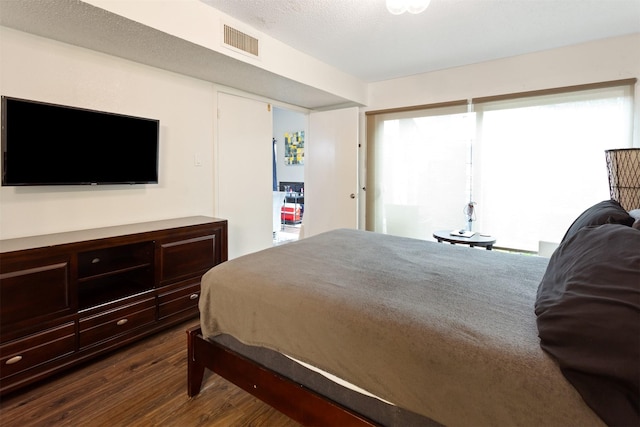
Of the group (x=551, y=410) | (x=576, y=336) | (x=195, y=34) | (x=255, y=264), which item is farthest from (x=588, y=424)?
(x=195, y=34)

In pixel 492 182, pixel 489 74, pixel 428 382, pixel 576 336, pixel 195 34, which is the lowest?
pixel 428 382

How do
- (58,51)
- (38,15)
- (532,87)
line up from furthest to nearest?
1. (532,87)
2. (58,51)
3. (38,15)

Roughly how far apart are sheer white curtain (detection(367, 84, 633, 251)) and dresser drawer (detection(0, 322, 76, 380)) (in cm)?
323

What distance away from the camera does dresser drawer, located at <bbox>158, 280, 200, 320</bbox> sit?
240 cm

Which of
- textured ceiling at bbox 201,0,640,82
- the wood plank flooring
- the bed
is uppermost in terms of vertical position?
textured ceiling at bbox 201,0,640,82

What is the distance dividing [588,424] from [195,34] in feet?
9.11

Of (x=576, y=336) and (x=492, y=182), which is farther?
(x=492, y=182)

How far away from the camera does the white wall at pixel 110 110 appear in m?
2.05

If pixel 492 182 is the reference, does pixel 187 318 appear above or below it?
below

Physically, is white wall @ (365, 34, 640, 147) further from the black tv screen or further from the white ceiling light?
the black tv screen

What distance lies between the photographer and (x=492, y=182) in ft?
11.1

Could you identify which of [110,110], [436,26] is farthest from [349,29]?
[110,110]

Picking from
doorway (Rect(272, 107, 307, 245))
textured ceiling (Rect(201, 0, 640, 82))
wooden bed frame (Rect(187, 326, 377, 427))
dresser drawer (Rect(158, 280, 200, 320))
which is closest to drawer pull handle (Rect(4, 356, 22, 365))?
dresser drawer (Rect(158, 280, 200, 320))

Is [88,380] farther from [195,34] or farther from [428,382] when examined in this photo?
[195,34]
